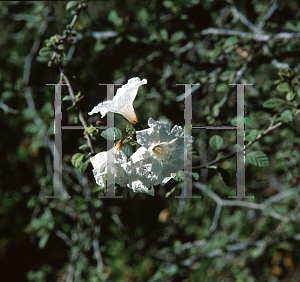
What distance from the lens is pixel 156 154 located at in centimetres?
77

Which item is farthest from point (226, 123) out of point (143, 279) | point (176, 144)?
point (143, 279)

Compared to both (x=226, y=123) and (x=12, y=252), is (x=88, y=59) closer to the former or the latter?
(x=226, y=123)

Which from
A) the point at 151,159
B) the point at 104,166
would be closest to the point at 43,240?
the point at 104,166

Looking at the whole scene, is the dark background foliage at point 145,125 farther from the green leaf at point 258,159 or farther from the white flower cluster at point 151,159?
the white flower cluster at point 151,159

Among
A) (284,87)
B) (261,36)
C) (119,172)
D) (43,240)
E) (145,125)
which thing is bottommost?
(43,240)

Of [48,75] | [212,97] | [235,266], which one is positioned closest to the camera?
[212,97]

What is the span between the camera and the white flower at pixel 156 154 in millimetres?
739

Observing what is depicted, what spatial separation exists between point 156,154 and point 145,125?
0.67 feet

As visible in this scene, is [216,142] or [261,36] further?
[261,36]

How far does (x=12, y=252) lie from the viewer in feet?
8.80

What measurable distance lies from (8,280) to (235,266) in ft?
7.33

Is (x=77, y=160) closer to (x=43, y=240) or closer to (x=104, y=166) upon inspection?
(x=104, y=166)

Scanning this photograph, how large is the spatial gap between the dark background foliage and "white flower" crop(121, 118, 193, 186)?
0.20 m

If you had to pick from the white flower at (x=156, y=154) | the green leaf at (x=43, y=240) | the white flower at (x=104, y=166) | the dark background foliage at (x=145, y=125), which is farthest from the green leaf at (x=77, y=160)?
the green leaf at (x=43, y=240)
